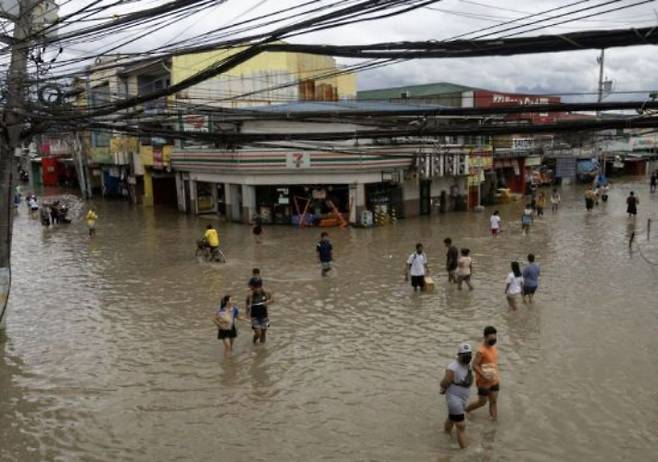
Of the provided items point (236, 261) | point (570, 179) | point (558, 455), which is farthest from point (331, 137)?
point (570, 179)

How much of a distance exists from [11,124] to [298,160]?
16827 mm

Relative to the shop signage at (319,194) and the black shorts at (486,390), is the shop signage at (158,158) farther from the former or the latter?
the black shorts at (486,390)

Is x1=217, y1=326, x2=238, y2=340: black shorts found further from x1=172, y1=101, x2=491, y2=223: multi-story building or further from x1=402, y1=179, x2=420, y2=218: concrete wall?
x1=402, y1=179, x2=420, y2=218: concrete wall

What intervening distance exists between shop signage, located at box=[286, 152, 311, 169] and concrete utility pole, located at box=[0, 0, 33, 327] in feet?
51.8

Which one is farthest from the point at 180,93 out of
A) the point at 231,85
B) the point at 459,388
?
the point at 459,388

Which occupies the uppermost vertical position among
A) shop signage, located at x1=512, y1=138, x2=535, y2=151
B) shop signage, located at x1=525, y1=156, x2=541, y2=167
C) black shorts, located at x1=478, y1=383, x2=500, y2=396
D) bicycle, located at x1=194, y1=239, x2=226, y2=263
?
shop signage, located at x1=512, y1=138, x2=535, y2=151

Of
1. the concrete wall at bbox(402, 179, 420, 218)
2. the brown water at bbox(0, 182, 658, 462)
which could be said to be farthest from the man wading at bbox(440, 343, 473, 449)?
the concrete wall at bbox(402, 179, 420, 218)

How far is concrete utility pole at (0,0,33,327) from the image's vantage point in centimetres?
1125

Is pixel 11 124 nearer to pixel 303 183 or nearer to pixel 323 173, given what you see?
A: pixel 303 183

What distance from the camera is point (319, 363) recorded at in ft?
35.9

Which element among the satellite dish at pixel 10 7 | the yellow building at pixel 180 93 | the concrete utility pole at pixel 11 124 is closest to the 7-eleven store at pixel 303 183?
the yellow building at pixel 180 93

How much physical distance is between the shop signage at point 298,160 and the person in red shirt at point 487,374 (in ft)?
66.0

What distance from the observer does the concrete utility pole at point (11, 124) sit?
11250 millimetres

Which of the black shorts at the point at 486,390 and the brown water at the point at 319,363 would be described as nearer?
the brown water at the point at 319,363
